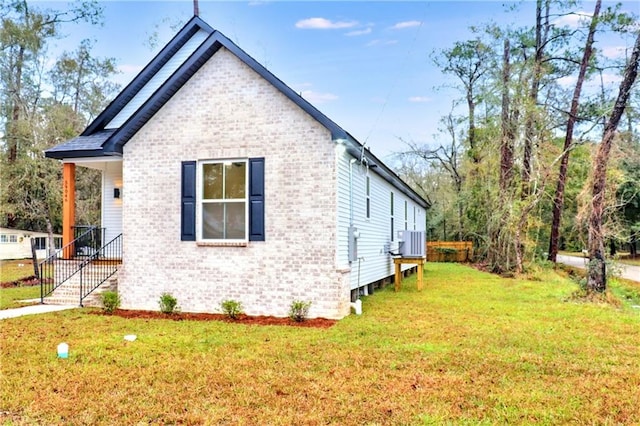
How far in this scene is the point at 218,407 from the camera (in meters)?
4.50

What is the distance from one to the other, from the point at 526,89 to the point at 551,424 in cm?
1873

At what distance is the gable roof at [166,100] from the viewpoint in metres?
9.33

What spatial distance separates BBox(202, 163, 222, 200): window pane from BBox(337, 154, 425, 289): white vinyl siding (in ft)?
8.22

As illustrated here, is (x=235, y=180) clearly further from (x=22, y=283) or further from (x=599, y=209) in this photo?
(x=22, y=283)

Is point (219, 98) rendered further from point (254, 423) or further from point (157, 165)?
point (254, 423)

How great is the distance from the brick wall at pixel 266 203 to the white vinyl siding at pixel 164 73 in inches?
75.4

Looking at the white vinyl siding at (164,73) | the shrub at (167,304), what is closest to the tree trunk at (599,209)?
the shrub at (167,304)

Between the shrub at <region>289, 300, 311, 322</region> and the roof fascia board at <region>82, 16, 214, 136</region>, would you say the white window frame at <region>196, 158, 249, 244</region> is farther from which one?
the roof fascia board at <region>82, 16, 214, 136</region>

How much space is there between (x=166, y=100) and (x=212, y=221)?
2763 mm

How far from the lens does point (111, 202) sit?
12992 millimetres

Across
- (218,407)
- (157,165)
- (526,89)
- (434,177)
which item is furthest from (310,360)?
(434,177)

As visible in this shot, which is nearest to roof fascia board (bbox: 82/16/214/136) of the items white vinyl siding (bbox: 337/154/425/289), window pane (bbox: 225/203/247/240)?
window pane (bbox: 225/203/247/240)

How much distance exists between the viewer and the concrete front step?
10.7m

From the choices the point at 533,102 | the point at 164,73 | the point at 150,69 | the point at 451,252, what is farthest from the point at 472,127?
the point at 150,69
